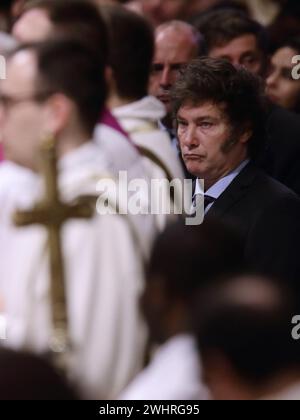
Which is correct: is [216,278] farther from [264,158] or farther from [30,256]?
[264,158]

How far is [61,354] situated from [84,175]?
0.55 metres

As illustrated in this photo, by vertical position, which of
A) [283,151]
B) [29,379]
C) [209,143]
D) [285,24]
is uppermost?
[29,379]

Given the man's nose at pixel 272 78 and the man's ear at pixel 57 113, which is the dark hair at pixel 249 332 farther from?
the man's nose at pixel 272 78

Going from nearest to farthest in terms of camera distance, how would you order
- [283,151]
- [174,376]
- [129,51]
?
[174,376]
[129,51]
[283,151]

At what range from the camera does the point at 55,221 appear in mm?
3482

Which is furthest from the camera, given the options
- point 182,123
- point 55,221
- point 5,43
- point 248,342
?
point 182,123

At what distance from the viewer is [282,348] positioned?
2975 mm

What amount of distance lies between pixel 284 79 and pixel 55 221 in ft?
11.4

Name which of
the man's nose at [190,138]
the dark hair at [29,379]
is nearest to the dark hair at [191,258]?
the dark hair at [29,379]

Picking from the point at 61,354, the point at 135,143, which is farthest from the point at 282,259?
the point at 61,354

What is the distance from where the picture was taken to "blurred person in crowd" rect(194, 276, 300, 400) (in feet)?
9.69

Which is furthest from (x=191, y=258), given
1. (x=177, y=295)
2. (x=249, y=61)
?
(x=249, y=61)

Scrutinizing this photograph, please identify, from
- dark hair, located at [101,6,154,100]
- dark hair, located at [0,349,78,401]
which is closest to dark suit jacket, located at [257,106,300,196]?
dark hair, located at [101,6,154,100]

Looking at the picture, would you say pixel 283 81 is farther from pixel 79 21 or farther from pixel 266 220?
pixel 79 21
